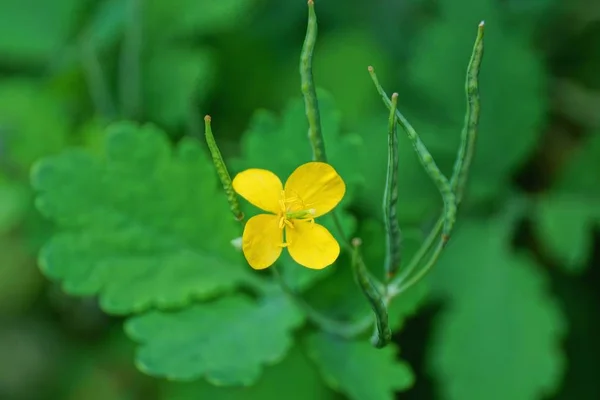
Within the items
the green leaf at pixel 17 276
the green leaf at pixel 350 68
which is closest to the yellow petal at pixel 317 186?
the green leaf at pixel 350 68

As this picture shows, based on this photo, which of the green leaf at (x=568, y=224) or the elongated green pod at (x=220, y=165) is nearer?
the elongated green pod at (x=220, y=165)

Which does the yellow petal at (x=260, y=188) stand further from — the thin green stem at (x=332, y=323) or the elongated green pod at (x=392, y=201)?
the thin green stem at (x=332, y=323)

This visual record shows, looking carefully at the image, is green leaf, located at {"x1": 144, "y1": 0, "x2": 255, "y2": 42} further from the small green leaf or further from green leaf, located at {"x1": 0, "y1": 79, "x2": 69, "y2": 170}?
the small green leaf

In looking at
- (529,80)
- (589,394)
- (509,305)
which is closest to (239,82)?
(529,80)

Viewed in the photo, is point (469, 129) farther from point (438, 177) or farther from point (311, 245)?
point (311, 245)

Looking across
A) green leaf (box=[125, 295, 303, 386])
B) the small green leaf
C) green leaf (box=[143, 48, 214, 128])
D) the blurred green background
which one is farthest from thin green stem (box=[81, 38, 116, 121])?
the small green leaf

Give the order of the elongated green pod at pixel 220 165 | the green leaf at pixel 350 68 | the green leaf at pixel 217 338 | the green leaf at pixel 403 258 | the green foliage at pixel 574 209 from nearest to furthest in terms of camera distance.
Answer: the elongated green pod at pixel 220 165
the green leaf at pixel 217 338
the green leaf at pixel 403 258
the green foliage at pixel 574 209
the green leaf at pixel 350 68

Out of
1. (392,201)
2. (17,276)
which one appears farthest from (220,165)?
(17,276)

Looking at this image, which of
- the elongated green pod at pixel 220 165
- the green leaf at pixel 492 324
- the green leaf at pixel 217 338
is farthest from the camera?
the green leaf at pixel 492 324
